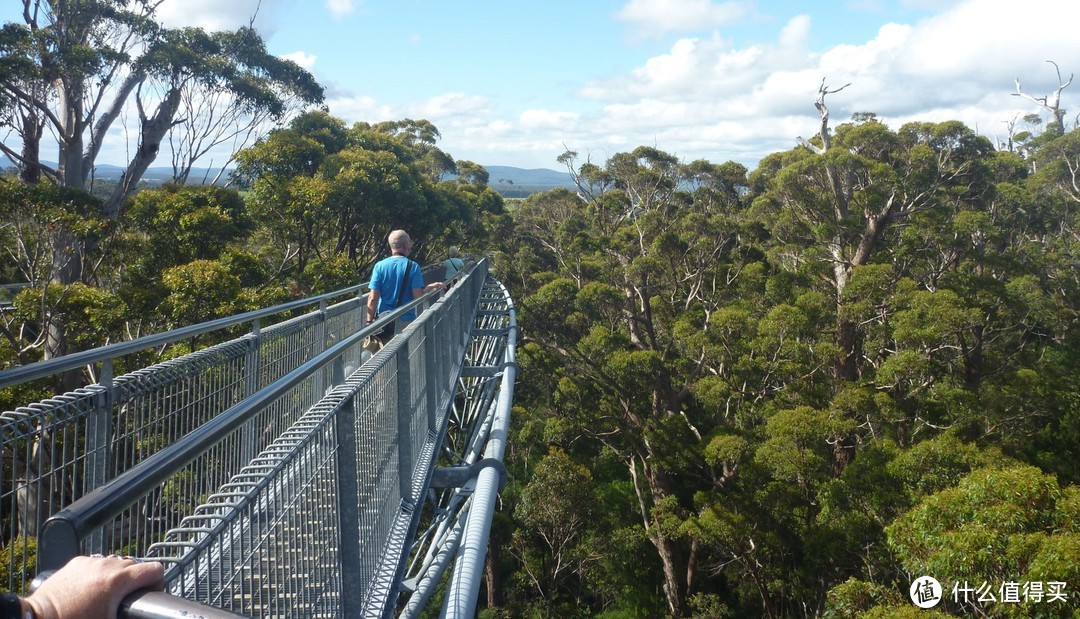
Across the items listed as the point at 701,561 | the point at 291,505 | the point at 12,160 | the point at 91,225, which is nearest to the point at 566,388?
the point at 701,561

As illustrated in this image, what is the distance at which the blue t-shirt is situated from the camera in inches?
235

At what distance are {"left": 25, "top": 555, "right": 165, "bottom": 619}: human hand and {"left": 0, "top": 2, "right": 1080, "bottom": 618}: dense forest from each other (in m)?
7.63

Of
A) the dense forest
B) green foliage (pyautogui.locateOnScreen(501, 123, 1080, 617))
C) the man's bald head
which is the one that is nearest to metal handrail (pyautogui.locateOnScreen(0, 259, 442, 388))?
the man's bald head

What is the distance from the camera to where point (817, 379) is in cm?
1656

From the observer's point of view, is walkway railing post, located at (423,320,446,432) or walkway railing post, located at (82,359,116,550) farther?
walkway railing post, located at (423,320,446,432)

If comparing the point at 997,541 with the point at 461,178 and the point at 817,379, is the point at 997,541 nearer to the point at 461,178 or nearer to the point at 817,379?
the point at 817,379

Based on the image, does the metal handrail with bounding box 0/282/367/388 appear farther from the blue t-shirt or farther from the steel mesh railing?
the blue t-shirt

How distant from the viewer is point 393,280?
5988mm

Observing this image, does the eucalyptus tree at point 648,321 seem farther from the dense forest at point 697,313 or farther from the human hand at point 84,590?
the human hand at point 84,590

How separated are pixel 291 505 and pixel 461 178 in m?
31.3

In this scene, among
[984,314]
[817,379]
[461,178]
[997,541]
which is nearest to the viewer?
[997,541]

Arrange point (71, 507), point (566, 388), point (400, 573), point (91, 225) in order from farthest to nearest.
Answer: point (566, 388) → point (91, 225) → point (400, 573) → point (71, 507)

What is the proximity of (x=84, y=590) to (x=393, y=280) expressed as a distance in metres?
5.03

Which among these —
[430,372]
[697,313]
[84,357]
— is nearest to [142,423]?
[84,357]
